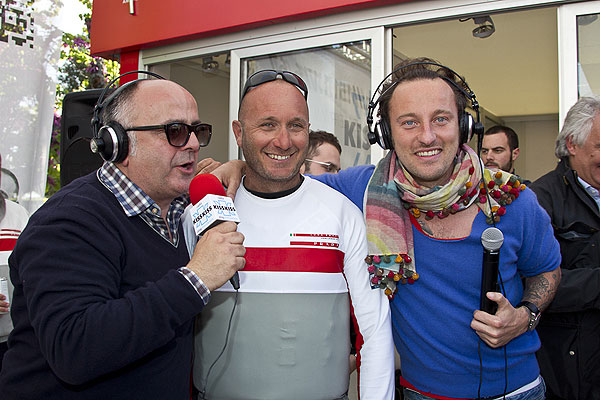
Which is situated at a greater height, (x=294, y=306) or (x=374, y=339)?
(x=294, y=306)

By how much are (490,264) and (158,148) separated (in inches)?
51.5

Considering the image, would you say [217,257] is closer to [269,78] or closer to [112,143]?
[112,143]

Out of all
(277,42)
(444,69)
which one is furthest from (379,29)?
(444,69)

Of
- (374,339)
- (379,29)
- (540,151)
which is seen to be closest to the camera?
(374,339)

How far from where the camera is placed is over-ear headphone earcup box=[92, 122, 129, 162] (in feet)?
5.78

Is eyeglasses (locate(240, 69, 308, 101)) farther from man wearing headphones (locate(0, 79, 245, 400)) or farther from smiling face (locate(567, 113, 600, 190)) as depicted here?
smiling face (locate(567, 113, 600, 190))

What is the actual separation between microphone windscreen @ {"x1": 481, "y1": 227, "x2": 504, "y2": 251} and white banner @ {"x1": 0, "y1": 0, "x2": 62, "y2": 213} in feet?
13.1

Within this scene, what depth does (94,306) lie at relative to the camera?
4.54 feet

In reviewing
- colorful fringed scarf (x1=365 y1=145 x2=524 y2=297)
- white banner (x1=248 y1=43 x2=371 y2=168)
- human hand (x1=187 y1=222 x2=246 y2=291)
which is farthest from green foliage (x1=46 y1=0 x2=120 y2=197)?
human hand (x1=187 y1=222 x2=246 y2=291)

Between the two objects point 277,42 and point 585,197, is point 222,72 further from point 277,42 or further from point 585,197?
point 585,197

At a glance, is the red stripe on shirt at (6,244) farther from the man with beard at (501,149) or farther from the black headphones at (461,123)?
the man with beard at (501,149)

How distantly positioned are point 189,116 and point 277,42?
3.34m

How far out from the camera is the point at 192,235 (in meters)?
2.07

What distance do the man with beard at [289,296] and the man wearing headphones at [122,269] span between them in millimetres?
188
